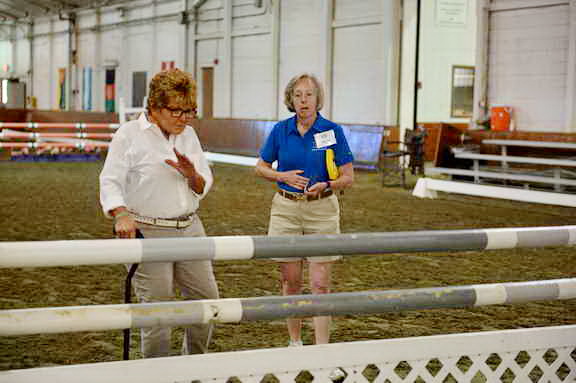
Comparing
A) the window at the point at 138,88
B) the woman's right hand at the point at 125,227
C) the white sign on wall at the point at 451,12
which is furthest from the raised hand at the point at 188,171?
the window at the point at 138,88

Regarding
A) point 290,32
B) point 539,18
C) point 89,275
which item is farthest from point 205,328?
point 290,32

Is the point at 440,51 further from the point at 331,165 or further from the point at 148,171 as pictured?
the point at 148,171

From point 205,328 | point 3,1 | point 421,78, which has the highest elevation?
point 3,1

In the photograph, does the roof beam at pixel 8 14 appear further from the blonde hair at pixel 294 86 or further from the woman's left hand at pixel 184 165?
the woman's left hand at pixel 184 165

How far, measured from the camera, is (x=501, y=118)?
13.8 m

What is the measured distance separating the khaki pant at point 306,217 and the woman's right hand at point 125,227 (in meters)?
1.20

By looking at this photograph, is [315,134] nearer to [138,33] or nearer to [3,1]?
[138,33]

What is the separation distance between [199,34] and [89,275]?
60.9 ft

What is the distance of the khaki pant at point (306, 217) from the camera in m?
3.82

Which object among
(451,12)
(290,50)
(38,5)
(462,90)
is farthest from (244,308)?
(38,5)

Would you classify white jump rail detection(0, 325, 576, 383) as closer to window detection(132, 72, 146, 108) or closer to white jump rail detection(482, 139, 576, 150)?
white jump rail detection(482, 139, 576, 150)

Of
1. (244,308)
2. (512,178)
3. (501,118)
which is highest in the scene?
(501,118)

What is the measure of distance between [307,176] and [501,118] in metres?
10.6

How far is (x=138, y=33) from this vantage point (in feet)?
87.9
